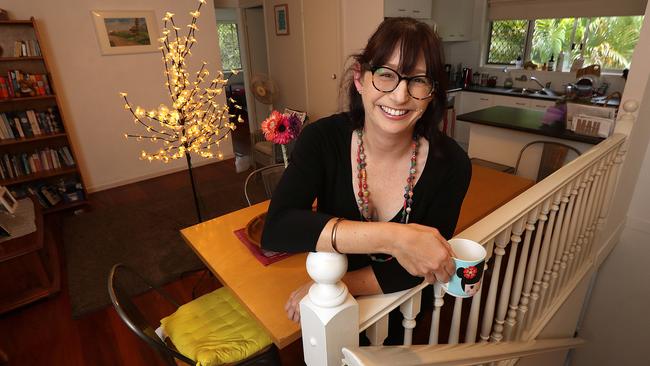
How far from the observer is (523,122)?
2793 millimetres

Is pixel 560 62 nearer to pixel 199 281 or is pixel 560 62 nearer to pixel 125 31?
pixel 199 281

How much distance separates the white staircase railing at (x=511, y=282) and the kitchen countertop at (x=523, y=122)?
0.38 metres

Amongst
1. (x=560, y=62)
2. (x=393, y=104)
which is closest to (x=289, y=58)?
(x=560, y=62)

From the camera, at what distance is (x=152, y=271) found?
2738 millimetres

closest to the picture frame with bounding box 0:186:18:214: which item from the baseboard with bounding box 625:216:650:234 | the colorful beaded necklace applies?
the colorful beaded necklace

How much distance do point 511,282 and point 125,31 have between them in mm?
4365

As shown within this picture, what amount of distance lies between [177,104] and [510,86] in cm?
439

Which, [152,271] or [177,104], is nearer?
[177,104]

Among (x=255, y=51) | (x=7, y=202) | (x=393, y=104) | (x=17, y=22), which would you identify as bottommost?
(x=7, y=202)

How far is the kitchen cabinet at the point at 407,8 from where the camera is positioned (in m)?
3.70

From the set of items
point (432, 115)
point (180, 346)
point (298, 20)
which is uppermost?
point (298, 20)

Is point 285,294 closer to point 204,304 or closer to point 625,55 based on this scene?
point 204,304

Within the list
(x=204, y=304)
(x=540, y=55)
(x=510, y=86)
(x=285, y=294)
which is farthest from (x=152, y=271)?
(x=540, y=55)

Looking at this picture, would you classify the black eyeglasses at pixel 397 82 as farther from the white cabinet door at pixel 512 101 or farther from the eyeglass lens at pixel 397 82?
the white cabinet door at pixel 512 101
